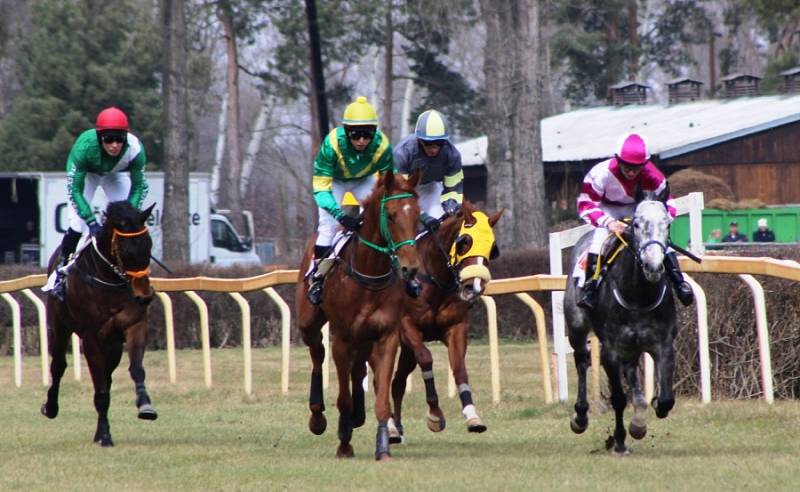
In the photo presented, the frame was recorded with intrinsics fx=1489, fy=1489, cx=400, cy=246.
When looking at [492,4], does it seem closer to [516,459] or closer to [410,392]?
[410,392]

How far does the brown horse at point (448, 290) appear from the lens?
10320 millimetres

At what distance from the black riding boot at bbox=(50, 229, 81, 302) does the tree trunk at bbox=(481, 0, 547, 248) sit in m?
11.9

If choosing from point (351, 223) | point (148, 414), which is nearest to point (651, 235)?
point (351, 223)

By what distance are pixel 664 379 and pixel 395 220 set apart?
192 centimetres

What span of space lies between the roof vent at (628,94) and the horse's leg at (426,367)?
33.8m

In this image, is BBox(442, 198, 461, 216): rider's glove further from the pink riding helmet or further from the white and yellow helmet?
the pink riding helmet

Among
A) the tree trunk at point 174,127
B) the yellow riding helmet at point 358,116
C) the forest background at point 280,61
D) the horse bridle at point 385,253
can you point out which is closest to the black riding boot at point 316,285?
the horse bridle at point 385,253

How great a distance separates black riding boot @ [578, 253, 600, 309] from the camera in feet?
31.6

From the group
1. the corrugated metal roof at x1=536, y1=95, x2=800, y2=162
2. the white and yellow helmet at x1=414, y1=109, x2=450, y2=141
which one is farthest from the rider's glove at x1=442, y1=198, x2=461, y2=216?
the corrugated metal roof at x1=536, y1=95, x2=800, y2=162

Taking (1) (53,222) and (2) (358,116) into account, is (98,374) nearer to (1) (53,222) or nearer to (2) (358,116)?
(2) (358,116)

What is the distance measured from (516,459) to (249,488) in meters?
1.88

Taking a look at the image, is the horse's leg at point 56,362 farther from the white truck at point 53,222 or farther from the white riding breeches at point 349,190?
the white truck at point 53,222

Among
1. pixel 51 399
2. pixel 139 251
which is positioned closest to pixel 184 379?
pixel 51 399

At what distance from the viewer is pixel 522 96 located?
72.8 feet
